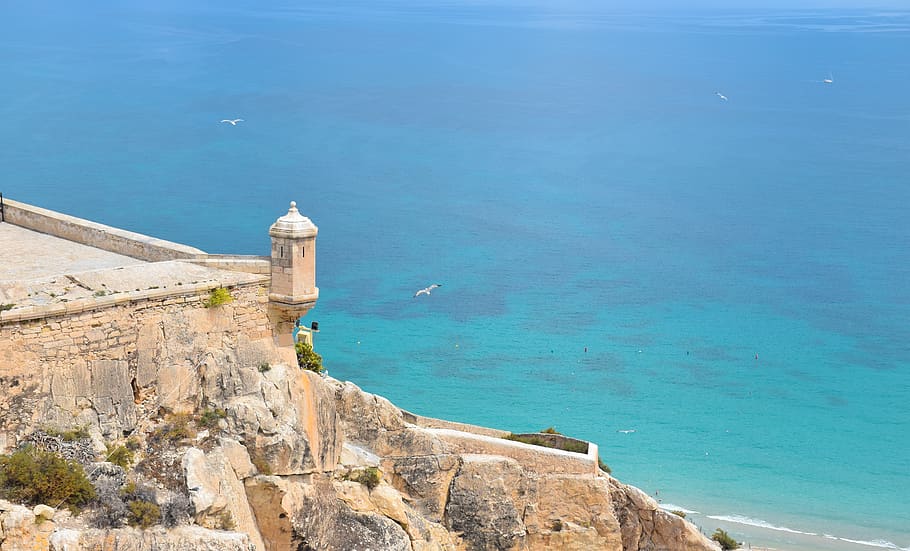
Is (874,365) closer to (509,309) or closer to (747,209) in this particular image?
(509,309)

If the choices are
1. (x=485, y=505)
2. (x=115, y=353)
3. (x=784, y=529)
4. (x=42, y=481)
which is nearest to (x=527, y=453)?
(x=485, y=505)

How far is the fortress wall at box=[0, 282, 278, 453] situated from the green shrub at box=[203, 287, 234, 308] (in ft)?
0.22

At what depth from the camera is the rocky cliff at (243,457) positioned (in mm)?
16484

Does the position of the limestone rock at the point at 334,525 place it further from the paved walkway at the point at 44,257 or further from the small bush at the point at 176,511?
the paved walkway at the point at 44,257

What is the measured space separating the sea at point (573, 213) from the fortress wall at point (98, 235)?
25.5 meters

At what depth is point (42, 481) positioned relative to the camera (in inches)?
618

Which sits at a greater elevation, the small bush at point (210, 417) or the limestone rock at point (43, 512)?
the small bush at point (210, 417)

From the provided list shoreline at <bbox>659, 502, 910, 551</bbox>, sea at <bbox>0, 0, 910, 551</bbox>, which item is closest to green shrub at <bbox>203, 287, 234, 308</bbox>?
shoreline at <bbox>659, 502, 910, 551</bbox>

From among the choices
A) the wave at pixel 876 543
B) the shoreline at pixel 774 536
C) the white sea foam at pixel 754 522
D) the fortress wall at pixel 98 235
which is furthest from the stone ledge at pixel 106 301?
the wave at pixel 876 543

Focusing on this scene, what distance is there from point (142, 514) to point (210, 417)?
254cm

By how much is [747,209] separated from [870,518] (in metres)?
50.5

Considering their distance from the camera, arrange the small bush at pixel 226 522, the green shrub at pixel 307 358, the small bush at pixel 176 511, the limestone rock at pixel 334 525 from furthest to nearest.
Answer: the green shrub at pixel 307 358 < the limestone rock at pixel 334 525 < the small bush at pixel 226 522 < the small bush at pixel 176 511

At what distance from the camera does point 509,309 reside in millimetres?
66938

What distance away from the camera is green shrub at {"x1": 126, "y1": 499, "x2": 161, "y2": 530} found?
16.0 m
